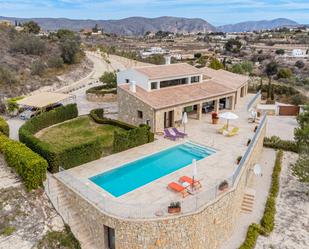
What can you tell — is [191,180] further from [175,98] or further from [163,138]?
[175,98]

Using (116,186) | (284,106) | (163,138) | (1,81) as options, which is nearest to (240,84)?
(284,106)

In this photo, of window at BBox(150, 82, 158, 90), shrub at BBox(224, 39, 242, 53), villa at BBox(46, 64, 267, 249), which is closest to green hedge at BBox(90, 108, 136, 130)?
villa at BBox(46, 64, 267, 249)

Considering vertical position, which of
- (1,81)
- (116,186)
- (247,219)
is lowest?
(247,219)

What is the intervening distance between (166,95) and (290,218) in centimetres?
1488

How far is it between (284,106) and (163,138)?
2300 centimetres

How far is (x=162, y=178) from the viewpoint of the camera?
18.6 metres

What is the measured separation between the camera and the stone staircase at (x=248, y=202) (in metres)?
19.8

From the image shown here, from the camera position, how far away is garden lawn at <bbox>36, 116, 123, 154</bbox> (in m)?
23.7

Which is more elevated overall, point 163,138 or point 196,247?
point 163,138

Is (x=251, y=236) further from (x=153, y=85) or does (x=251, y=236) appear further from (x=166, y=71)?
(x=166, y=71)

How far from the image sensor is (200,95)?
2962 centimetres

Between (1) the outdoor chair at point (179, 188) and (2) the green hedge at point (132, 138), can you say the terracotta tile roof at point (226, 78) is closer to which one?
(2) the green hedge at point (132, 138)

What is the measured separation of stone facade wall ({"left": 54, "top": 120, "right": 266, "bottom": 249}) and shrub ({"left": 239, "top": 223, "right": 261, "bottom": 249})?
1087 mm

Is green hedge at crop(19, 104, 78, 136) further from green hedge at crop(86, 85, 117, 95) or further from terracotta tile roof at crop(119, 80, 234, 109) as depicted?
green hedge at crop(86, 85, 117, 95)
